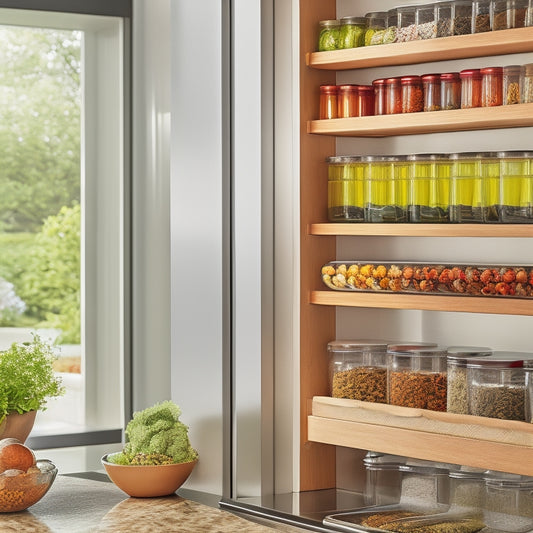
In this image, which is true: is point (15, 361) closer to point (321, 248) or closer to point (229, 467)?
point (229, 467)

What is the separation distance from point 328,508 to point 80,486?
72cm

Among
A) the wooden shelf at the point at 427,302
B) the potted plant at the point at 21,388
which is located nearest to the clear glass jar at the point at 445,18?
the wooden shelf at the point at 427,302

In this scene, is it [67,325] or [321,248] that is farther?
[67,325]

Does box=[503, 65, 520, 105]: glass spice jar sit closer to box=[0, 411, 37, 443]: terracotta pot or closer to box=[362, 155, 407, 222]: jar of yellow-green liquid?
box=[362, 155, 407, 222]: jar of yellow-green liquid

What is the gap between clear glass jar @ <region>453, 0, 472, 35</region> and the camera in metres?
2.33

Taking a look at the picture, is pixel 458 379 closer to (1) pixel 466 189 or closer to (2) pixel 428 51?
(1) pixel 466 189

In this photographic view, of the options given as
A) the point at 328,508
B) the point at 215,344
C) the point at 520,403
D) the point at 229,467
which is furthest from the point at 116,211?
the point at 520,403

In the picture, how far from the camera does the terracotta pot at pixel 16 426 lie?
2.74 m

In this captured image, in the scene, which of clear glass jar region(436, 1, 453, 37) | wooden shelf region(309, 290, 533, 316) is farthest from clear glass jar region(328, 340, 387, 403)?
clear glass jar region(436, 1, 453, 37)

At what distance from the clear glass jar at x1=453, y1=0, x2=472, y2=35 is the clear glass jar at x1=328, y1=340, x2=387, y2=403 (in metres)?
0.75

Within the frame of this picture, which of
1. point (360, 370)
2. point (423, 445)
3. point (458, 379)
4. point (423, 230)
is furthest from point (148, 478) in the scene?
point (423, 230)

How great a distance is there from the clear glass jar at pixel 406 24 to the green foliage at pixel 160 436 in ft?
3.49

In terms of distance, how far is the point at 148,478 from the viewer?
102 inches

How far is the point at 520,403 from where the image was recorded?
2238mm
